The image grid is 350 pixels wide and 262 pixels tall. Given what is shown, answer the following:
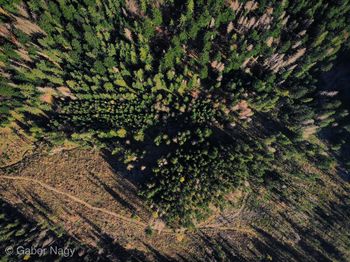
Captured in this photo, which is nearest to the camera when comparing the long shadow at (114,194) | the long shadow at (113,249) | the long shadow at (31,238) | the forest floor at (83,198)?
the long shadow at (31,238)

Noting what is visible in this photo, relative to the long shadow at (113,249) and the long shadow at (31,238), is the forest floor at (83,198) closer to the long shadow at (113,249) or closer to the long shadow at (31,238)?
the long shadow at (113,249)

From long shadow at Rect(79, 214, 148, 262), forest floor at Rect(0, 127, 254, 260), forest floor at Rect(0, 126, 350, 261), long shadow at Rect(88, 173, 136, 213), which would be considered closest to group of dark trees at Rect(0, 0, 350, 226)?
forest floor at Rect(0, 127, 254, 260)

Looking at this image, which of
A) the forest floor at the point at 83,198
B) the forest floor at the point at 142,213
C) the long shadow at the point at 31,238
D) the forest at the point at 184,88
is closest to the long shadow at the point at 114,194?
the forest floor at the point at 83,198

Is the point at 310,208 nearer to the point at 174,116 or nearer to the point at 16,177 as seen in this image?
the point at 174,116

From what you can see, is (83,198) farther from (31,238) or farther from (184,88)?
(184,88)

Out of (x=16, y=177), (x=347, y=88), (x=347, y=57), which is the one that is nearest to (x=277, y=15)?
(x=347, y=57)

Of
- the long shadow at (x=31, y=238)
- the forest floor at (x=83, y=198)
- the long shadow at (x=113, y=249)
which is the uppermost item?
the forest floor at (x=83, y=198)

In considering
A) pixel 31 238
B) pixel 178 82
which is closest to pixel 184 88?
pixel 178 82
